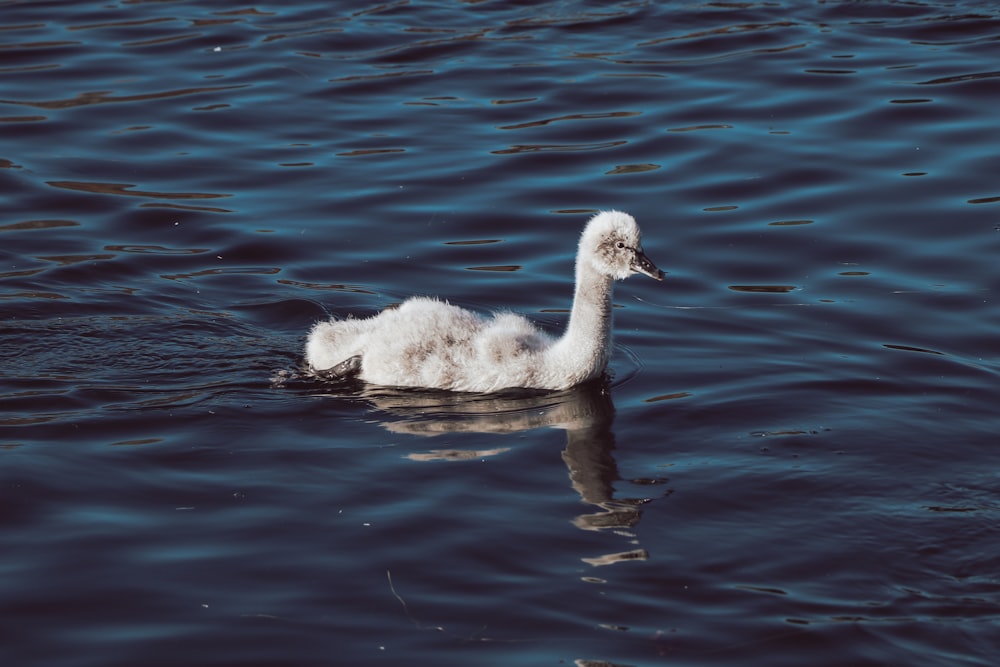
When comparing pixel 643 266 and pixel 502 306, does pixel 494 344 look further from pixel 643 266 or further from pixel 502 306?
pixel 502 306

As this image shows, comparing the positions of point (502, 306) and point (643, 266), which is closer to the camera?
point (643, 266)

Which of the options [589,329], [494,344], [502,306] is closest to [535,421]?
[494,344]

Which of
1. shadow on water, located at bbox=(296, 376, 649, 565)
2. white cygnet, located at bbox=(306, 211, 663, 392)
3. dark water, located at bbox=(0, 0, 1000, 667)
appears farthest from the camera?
white cygnet, located at bbox=(306, 211, 663, 392)

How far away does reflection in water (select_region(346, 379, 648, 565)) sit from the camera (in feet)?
22.8

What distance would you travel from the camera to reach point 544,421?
7828mm

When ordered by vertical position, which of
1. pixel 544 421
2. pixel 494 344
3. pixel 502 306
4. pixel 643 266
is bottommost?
pixel 544 421

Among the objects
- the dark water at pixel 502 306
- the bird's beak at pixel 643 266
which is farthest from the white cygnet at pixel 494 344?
the dark water at pixel 502 306

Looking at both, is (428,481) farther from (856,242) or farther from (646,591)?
(856,242)

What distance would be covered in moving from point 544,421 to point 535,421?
0.05 m

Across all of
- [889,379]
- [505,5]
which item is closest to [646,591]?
[889,379]

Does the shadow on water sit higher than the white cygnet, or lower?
lower

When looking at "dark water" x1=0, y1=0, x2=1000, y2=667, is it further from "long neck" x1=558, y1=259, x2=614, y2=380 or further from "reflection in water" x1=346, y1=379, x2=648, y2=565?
"long neck" x1=558, y1=259, x2=614, y2=380

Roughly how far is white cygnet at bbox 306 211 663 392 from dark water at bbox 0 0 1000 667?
0.15m

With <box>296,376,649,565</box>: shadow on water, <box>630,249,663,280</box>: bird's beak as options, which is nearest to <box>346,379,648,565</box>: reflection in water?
<box>296,376,649,565</box>: shadow on water
